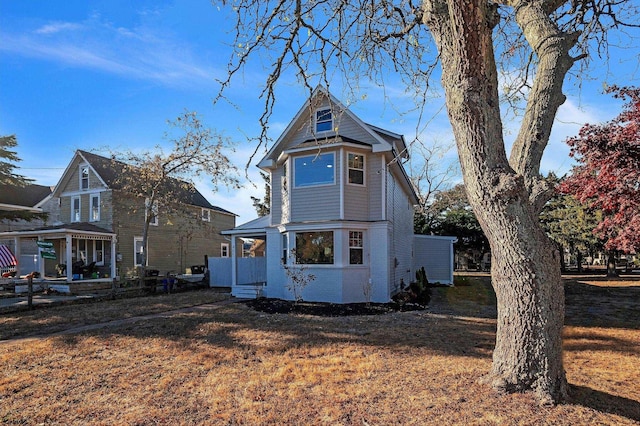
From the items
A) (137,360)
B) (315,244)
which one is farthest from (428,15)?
(315,244)

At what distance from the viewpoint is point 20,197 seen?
25953 mm

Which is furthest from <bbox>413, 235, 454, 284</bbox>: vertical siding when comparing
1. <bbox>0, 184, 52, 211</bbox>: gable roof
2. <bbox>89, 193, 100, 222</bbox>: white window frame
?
<bbox>0, 184, 52, 211</bbox>: gable roof

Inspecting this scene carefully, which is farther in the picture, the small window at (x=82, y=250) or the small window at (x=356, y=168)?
the small window at (x=82, y=250)

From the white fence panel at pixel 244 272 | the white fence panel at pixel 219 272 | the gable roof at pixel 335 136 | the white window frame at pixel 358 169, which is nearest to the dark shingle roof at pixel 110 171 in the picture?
the white fence panel at pixel 219 272

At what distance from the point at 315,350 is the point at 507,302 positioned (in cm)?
383

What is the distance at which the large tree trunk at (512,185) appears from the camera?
407 cm

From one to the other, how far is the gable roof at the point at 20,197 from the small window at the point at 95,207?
404 centimetres

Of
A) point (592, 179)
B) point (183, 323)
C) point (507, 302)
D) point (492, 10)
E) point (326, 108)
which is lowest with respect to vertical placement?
point (183, 323)

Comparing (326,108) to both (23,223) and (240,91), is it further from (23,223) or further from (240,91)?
(23,223)

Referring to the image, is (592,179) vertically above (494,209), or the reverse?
(592,179)

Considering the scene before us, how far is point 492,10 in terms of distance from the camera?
4516 mm

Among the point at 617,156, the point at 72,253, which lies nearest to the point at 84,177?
the point at 72,253

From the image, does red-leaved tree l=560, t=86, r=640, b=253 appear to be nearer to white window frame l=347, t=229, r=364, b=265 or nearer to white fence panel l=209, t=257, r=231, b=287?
white window frame l=347, t=229, r=364, b=265

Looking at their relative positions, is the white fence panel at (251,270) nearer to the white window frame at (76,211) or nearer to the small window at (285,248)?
the small window at (285,248)
